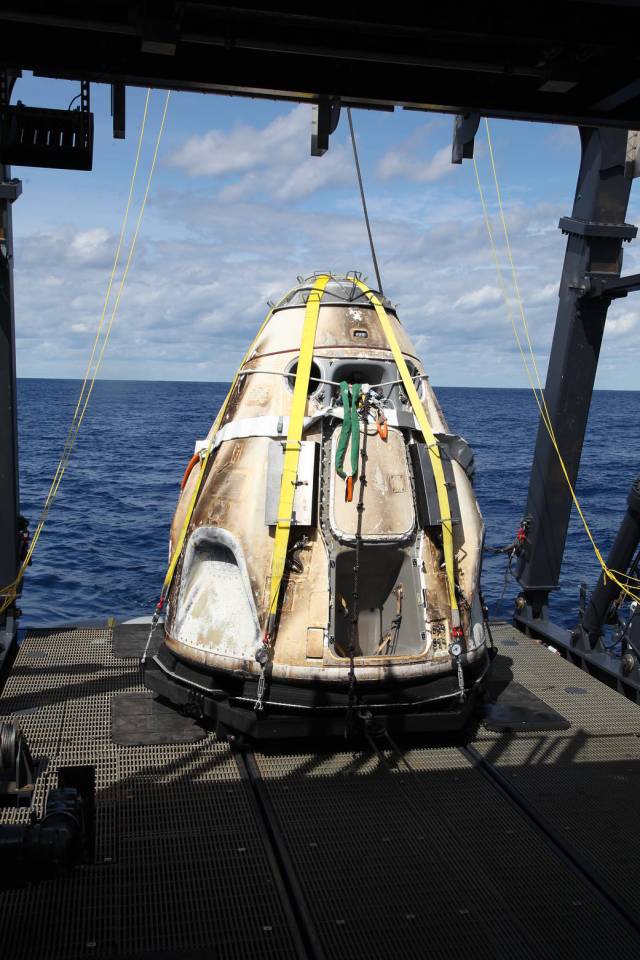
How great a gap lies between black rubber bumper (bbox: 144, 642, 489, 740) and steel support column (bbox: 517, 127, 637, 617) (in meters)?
4.78

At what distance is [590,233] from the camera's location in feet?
40.1

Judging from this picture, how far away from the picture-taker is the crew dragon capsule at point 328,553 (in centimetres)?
905

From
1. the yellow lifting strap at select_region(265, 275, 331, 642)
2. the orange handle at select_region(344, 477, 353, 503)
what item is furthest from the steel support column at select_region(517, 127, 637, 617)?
the orange handle at select_region(344, 477, 353, 503)

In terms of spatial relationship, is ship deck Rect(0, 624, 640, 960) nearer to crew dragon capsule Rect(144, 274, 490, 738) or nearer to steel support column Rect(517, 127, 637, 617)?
crew dragon capsule Rect(144, 274, 490, 738)

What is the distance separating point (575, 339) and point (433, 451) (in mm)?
4396

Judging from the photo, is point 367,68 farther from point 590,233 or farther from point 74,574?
point 74,574

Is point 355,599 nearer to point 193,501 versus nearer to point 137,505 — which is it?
point 193,501

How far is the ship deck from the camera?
627cm

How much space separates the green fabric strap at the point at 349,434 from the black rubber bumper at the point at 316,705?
7.38 ft

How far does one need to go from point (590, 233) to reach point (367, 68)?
773 cm

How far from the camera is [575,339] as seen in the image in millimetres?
12883

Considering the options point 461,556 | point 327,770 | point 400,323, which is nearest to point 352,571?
point 461,556

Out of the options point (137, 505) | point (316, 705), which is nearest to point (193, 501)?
point (316, 705)

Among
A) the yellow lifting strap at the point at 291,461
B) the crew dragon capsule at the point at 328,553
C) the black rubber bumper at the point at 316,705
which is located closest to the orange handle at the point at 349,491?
the crew dragon capsule at the point at 328,553
